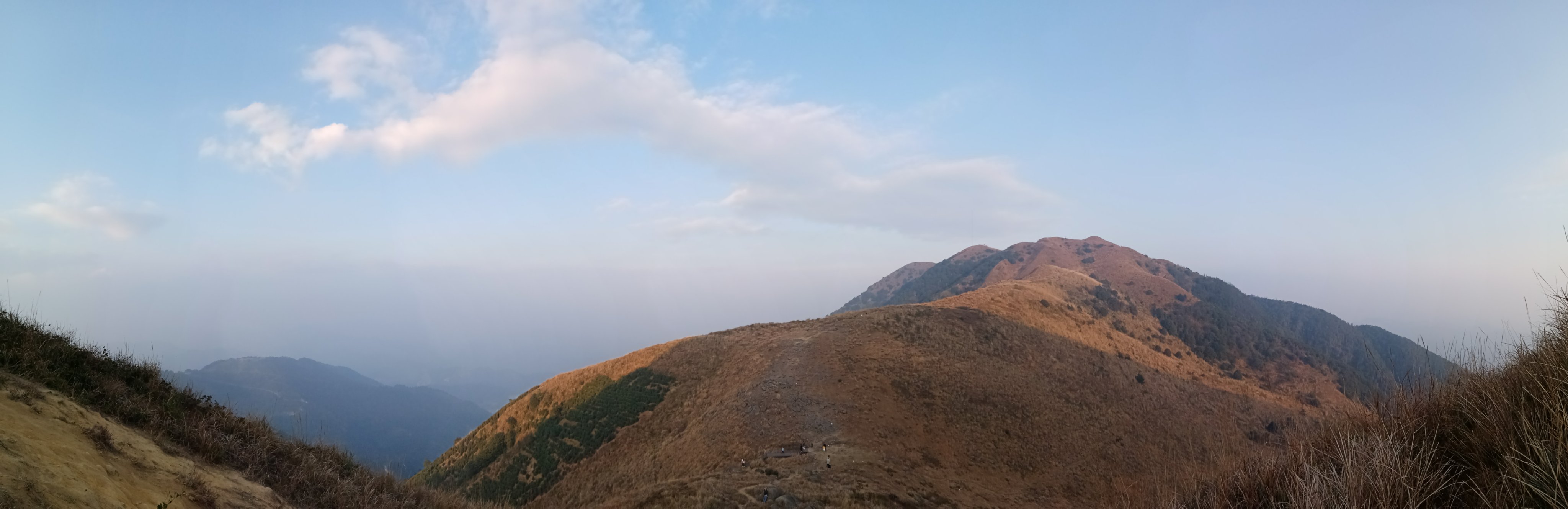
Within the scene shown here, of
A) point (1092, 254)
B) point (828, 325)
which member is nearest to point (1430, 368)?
point (828, 325)

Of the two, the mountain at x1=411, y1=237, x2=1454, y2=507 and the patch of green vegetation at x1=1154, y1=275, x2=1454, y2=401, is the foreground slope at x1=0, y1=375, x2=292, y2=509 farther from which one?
the patch of green vegetation at x1=1154, y1=275, x2=1454, y2=401

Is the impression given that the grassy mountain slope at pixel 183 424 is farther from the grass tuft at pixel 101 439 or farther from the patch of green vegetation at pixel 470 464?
the patch of green vegetation at pixel 470 464

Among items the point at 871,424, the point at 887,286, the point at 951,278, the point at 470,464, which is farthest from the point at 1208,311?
the point at 887,286

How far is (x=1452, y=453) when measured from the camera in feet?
14.2

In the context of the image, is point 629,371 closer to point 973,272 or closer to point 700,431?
point 700,431

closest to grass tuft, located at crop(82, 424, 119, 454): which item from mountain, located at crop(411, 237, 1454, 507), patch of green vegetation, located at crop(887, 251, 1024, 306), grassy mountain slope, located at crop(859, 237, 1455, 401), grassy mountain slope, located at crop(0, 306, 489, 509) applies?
grassy mountain slope, located at crop(0, 306, 489, 509)

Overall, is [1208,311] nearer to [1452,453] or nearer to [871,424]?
[871,424]

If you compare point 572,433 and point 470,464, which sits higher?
point 572,433

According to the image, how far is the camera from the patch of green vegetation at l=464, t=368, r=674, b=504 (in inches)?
1124

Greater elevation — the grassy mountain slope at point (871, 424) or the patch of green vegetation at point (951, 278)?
the patch of green vegetation at point (951, 278)

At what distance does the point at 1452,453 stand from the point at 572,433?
3324 cm

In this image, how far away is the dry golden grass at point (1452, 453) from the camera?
340 centimetres

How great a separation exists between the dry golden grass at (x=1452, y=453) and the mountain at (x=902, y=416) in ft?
1.76

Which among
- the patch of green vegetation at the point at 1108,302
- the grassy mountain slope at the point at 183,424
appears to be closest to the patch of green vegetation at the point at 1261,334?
the patch of green vegetation at the point at 1108,302
